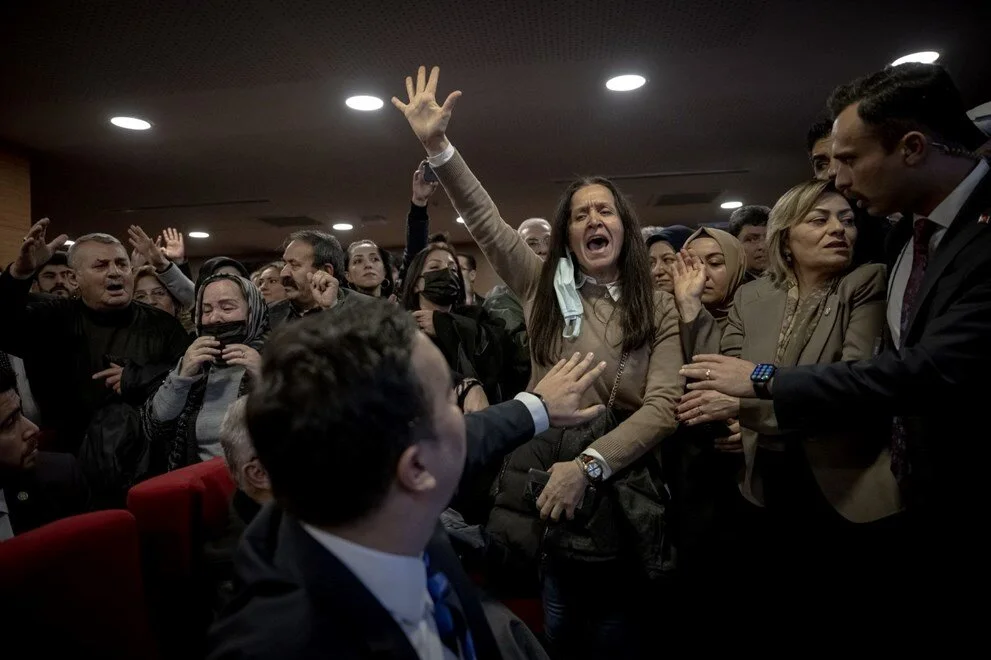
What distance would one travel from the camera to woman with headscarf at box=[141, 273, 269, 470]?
2215 mm

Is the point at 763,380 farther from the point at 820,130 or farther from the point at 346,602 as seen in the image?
the point at 820,130

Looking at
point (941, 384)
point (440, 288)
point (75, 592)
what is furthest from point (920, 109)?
point (75, 592)

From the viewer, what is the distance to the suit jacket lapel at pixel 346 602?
727mm

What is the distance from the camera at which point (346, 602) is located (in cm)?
73

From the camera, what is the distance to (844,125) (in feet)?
4.73

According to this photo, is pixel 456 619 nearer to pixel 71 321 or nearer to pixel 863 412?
pixel 863 412

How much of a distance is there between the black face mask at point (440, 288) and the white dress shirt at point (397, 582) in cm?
183

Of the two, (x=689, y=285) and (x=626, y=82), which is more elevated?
(x=626, y=82)

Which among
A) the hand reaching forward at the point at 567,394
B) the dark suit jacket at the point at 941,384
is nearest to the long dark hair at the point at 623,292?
the hand reaching forward at the point at 567,394

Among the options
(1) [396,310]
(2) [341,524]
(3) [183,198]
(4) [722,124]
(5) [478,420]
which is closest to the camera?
(2) [341,524]

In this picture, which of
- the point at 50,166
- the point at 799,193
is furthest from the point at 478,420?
the point at 50,166

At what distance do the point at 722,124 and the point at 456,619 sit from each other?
489 centimetres

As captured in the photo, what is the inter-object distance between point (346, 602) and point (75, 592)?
78 centimetres

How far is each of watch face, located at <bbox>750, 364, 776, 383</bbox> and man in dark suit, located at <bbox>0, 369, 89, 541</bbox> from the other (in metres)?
2.01
